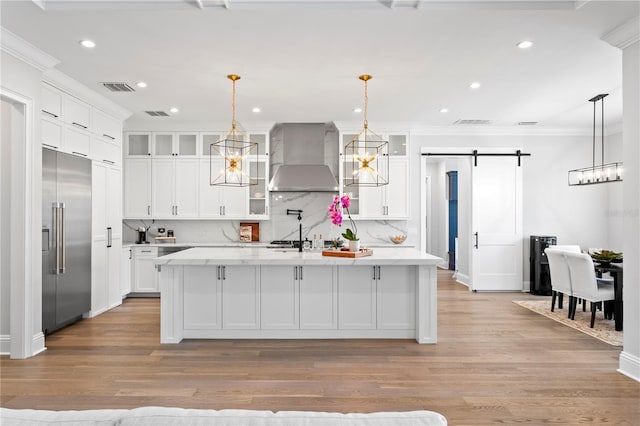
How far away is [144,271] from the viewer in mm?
6418

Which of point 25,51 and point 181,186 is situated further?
point 181,186

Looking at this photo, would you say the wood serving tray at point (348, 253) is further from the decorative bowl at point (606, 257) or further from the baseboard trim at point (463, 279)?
the baseboard trim at point (463, 279)

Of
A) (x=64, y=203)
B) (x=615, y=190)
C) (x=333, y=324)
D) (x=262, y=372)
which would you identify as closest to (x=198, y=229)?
(x=64, y=203)

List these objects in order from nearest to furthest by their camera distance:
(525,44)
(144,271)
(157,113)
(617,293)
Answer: (525,44), (617,293), (157,113), (144,271)

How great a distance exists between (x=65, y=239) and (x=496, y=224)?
245 inches

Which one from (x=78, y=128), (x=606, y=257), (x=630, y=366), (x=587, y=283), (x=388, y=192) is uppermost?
(x=78, y=128)

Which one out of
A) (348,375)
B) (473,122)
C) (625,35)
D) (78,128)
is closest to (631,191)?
(625,35)

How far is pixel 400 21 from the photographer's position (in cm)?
320

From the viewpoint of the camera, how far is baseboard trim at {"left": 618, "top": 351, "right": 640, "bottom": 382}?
10.4ft

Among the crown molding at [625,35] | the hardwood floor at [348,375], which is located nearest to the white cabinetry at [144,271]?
the hardwood floor at [348,375]

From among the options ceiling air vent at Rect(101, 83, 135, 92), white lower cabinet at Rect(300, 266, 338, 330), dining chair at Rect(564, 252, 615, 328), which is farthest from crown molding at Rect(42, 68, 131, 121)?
dining chair at Rect(564, 252, 615, 328)

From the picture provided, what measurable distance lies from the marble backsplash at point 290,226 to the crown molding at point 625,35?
405 cm

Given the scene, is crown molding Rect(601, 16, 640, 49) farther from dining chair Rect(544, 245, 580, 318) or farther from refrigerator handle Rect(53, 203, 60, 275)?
refrigerator handle Rect(53, 203, 60, 275)

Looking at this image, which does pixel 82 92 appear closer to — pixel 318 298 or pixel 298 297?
pixel 298 297
